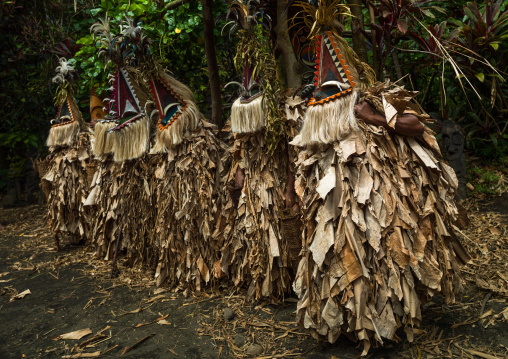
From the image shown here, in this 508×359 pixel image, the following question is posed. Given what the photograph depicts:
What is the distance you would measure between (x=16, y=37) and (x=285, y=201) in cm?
714

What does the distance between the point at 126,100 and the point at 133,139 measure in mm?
442

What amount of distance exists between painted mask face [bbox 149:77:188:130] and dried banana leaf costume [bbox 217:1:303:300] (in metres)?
0.75

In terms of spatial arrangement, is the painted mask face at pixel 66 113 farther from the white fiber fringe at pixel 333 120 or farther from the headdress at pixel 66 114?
the white fiber fringe at pixel 333 120

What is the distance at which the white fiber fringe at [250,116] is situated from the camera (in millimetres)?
3023

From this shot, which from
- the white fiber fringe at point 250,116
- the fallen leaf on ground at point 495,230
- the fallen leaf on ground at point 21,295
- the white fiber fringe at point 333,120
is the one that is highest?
the white fiber fringe at point 250,116

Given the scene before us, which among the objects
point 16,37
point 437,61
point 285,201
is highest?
point 16,37

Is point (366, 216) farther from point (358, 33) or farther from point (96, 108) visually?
point (96, 108)

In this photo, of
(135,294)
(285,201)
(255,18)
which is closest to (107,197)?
(135,294)

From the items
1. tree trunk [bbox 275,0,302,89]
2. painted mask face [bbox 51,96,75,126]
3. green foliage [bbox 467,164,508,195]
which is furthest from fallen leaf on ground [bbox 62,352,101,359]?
green foliage [bbox 467,164,508,195]

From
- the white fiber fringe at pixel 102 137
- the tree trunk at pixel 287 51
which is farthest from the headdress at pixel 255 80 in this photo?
the white fiber fringe at pixel 102 137

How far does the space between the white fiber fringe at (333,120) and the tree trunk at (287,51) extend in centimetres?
103

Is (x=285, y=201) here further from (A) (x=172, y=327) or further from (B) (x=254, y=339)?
(A) (x=172, y=327)

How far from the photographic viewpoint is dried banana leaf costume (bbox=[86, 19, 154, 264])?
4055 millimetres

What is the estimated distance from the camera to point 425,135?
7.94ft
